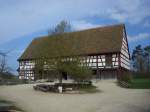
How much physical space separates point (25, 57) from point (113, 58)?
655 inches

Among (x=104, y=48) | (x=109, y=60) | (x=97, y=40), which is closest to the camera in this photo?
(x=109, y=60)

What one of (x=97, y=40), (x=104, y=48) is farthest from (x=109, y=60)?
(x=97, y=40)

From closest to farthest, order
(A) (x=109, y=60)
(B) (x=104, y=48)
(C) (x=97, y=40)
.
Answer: (A) (x=109, y=60) < (B) (x=104, y=48) < (C) (x=97, y=40)

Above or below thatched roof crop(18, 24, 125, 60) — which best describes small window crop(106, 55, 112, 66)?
below

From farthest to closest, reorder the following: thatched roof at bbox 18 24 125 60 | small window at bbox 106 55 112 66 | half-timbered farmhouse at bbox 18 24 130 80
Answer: small window at bbox 106 55 112 66 → thatched roof at bbox 18 24 125 60 → half-timbered farmhouse at bbox 18 24 130 80

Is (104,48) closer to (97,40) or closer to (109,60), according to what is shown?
(109,60)

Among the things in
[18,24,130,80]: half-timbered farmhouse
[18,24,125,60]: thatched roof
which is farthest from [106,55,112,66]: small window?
[18,24,125,60]: thatched roof

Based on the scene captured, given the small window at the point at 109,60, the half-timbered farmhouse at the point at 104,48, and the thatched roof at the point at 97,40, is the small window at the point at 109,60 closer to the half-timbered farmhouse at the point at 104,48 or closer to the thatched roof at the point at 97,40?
the half-timbered farmhouse at the point at 104,48

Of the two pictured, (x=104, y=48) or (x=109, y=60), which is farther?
(x=104, y=48)

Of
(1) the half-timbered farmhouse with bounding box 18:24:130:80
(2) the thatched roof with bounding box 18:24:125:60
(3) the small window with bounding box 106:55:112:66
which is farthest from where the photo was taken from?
(3) the small window with bounding box 106:55:112:66

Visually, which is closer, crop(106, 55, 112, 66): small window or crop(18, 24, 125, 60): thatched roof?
crop(18, 24, 125, 60): thatched roof

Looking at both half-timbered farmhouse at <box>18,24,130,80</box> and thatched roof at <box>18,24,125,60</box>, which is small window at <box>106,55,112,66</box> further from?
thatched roof at <box>18,24,125,60</box>

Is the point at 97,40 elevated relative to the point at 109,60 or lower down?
elevated

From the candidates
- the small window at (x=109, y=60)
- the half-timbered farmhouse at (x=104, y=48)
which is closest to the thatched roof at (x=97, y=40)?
the half-timbered farmhouse at (x=104, y=48)
